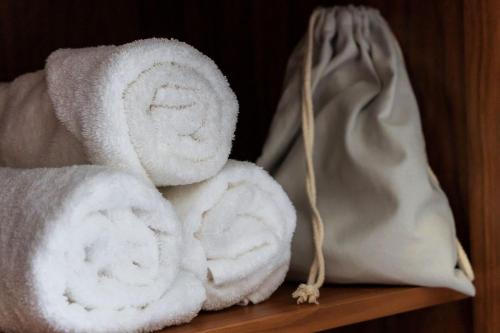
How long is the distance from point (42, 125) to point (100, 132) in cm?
8

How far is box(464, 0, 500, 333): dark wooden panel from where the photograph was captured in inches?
31.3

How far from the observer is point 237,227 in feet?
2.19

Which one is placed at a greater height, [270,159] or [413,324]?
[270,159]

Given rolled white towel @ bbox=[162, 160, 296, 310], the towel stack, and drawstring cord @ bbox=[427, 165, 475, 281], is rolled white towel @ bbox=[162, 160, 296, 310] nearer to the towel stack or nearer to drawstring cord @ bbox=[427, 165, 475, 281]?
the towel stack

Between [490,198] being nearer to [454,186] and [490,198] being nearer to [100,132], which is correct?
[454,186]

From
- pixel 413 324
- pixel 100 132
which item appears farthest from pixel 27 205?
pixel 413 324

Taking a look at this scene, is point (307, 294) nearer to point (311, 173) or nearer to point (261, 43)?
point (311, 173)

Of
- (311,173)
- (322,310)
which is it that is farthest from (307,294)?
(311,173)

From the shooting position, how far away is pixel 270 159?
849 millimetres

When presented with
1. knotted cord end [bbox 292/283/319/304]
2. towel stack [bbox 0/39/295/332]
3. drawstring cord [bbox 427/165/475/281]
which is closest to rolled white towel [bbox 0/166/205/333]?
towel stack [bbox 0/39/295/332]

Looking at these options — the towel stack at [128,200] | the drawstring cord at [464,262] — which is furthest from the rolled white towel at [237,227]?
the drawstring cord at [464,262]

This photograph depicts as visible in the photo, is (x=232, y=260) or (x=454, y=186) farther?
(x=454, y=186)

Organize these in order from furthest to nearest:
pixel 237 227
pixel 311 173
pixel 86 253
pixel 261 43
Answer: pixel 261 43
pixel 311 173
pixel 237 227
pixel 86 253

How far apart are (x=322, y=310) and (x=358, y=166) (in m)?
0.16
